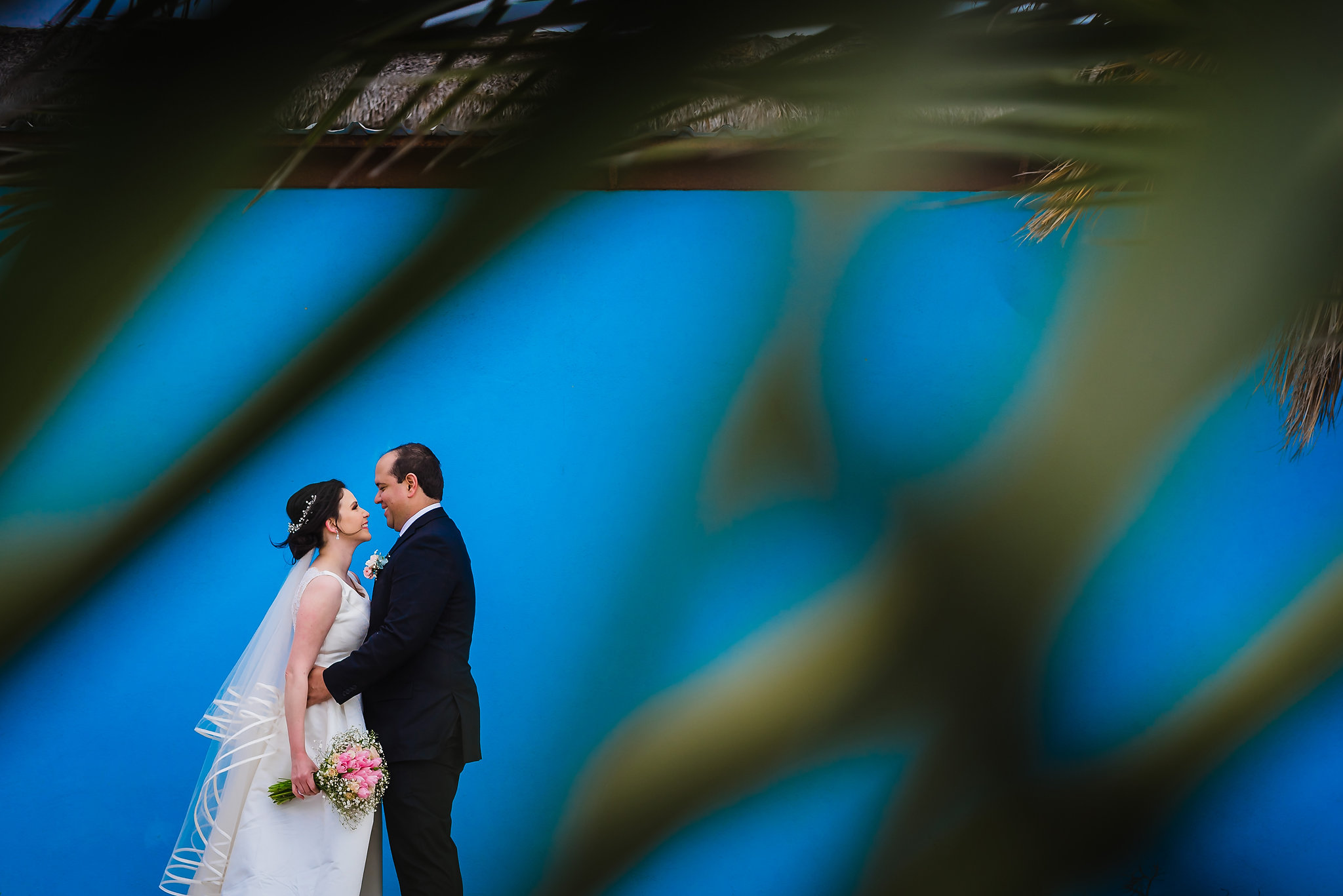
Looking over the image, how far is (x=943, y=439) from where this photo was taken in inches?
5.9

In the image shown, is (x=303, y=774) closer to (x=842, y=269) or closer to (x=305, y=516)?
(x=305, y=516)

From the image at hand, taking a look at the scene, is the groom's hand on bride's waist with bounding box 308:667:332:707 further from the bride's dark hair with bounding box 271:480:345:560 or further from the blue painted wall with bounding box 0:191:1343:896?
the blue painted wall with bounding box 0:191:1343:896

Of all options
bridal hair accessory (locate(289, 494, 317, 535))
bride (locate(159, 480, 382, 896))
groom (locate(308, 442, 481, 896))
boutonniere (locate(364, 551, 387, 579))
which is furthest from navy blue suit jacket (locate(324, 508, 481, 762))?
bridal hair accessory (locate(289, 494, 317, 535))

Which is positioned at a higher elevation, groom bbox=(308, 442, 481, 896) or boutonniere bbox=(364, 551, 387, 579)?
boutonniere bbox=(364, 551, 387, 579)

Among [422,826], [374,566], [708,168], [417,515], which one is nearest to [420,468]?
[417,515]

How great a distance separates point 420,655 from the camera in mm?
2281

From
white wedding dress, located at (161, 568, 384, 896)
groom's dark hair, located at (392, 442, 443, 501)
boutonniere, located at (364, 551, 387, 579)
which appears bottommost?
white wedding dress, located at (161, 568, 384, 896)

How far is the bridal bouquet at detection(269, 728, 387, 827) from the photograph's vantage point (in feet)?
7.07

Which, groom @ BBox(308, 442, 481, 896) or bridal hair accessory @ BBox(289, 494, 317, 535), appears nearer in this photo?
groom @ BBox(308, 442, 481, 896)

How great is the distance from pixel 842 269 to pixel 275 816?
2514 millimetres

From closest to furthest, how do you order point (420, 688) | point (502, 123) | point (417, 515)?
point (502, 123) < point (420, 688) < point (417, 515)

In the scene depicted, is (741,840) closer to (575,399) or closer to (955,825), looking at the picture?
(955,825)

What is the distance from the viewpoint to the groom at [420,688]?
219 cm

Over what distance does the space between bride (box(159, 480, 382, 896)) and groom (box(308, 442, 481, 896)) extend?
7 cm
